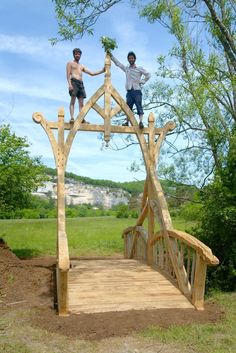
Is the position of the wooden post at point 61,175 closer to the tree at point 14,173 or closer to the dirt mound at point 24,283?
the dirt mound at point 24,283

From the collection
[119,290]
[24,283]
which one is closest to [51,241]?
[24,283]

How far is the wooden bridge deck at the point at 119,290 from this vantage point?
605 centimetres

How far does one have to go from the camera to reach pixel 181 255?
6656 mm

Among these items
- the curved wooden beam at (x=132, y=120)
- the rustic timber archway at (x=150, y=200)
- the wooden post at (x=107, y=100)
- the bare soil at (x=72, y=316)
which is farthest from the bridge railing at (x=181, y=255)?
the wooden post at (x=107, y=100)

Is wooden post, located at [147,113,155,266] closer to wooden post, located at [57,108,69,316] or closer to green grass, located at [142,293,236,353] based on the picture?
wooden post, located at [57,108,69,316]

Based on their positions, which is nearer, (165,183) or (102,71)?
(102,71)

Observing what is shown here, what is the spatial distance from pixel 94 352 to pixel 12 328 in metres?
1.17

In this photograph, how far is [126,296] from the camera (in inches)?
250

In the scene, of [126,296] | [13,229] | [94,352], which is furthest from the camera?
[13,229]

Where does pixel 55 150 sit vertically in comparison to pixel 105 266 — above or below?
above

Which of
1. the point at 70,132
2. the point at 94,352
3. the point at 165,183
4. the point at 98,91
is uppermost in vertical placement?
the point at 98,91

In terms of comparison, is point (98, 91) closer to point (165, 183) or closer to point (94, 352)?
point (165, 183)

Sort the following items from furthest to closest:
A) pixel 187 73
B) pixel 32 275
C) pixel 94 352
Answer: pixel 187 73, pixel 32 275, pixel 94 352

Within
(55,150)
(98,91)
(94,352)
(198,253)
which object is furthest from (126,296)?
(98,91)
